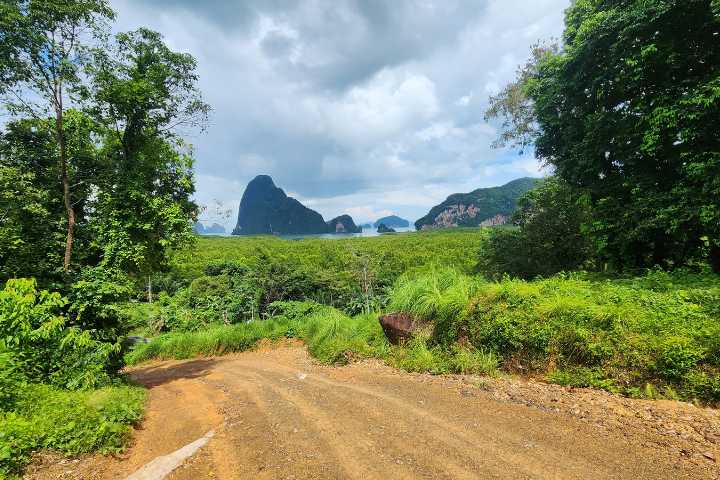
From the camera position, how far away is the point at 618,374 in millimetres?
5266

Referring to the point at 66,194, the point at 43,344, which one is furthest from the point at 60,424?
the point at 66,194

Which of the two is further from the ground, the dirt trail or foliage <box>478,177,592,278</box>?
foliage <box>478,177,592,278</box>

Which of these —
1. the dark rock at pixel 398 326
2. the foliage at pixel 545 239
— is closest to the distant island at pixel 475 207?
the foliage at pixel 545 239

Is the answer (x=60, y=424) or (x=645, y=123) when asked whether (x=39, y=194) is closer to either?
(x=60, y=424)

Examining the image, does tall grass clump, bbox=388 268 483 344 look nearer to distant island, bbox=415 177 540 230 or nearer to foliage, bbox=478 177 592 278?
foliage, bbox=478 177 592 278

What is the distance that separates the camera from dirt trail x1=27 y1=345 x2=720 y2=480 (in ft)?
12.2

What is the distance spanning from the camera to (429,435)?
4.59 m

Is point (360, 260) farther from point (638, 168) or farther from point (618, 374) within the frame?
point (618, 374)

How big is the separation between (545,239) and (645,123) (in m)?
5.74

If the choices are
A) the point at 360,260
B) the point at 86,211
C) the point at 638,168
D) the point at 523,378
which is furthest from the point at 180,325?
the point at 638,168

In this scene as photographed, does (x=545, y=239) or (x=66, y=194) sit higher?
(x=66, y=194)

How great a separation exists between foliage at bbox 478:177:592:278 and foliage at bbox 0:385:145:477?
12.9 meters

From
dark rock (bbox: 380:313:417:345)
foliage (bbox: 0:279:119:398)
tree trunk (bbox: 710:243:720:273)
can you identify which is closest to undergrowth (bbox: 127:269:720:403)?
dark rock (bbox: 380:313:417:345)

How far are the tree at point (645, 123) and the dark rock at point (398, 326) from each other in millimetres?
6542
